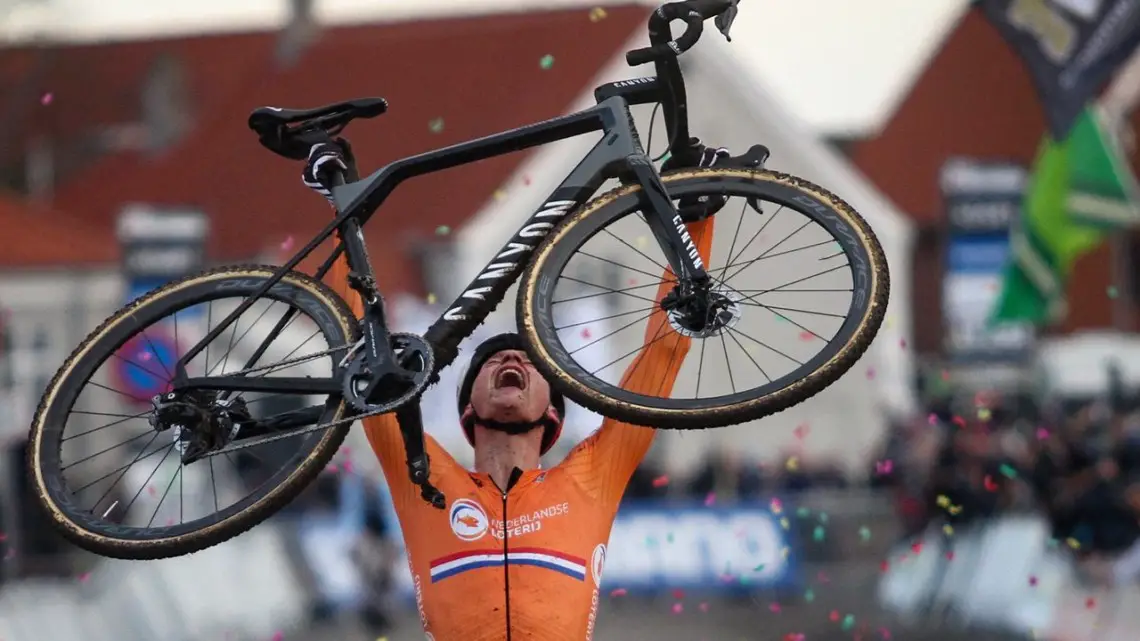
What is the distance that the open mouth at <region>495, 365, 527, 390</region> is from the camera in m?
5.46

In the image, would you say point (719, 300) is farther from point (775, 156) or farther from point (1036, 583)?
point (775, 156)

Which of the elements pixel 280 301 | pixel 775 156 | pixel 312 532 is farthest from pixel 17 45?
pixel 280 301

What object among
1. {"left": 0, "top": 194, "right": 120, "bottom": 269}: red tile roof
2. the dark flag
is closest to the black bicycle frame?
the dark flag

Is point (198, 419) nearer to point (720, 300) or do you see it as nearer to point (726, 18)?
point (720, 300)

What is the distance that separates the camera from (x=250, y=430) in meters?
5.14

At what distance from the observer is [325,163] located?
5148 millimetres

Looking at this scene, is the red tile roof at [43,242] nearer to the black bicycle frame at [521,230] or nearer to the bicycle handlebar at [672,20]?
the black bicycle frame at [521,230]

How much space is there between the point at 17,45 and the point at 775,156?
1759 cm

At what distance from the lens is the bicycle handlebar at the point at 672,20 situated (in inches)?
195

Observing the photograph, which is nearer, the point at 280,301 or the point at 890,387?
the point at 280,301

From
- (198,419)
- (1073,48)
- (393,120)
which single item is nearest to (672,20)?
(198,419)

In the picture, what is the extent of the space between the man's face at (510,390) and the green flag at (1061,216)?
49.6ft

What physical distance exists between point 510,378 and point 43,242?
28248 mm

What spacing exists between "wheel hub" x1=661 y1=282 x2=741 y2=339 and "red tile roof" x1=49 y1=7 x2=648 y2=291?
2647 centimetres
